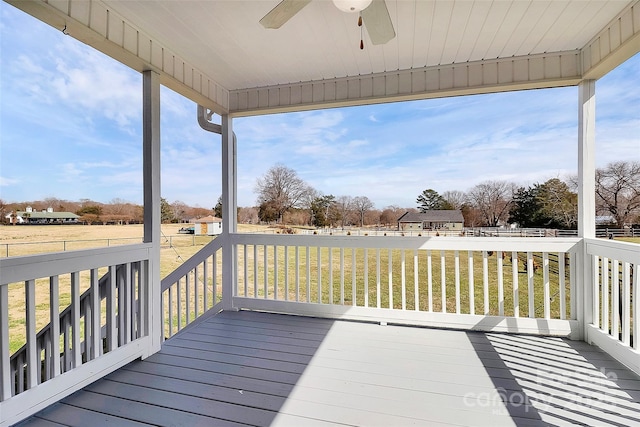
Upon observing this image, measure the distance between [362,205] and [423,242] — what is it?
75cm

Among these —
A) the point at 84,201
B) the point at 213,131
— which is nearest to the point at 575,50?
the point at 213,131

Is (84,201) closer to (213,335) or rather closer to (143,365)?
(143,365)

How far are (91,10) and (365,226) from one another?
2.82m

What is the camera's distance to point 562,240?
2848 millimetres

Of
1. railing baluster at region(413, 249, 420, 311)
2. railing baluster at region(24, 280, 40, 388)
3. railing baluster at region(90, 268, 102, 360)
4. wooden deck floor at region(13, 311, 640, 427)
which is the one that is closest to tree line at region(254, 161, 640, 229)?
railing baluster at region(413, 249, 420, 311)

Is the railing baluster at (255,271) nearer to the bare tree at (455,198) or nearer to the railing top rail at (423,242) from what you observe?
the railing top rail at (423,242)

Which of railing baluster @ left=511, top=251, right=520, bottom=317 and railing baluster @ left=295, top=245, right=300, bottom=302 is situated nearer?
railing baluster @ left=511, top=251, right=520, bottom=317

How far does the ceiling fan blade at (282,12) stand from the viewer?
67.2 inches

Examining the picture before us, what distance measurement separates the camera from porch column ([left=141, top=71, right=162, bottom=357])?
98.3 inches

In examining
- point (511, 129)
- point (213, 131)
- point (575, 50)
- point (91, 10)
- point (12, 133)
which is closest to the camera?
point (12, 133)

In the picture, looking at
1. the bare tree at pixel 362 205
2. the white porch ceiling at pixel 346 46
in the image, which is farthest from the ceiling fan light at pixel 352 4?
the bare tree at pixel 362 205

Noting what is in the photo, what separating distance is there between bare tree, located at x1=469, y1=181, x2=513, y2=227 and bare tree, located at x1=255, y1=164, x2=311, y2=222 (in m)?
1.80

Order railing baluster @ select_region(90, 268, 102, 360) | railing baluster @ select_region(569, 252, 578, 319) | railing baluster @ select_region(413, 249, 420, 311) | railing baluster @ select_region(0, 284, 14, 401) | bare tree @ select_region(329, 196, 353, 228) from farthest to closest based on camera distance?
bare tree @ select_region(329, 196, 353, 228) < railing baluster @ select_region(413, 249, 420, 311) < railing baluster @ select_region(569, 252, 578, 319) < railing baluster @ select_region(90, 268, 102, 360) < railing baluster @ select_region(0, 284, 14, 401)

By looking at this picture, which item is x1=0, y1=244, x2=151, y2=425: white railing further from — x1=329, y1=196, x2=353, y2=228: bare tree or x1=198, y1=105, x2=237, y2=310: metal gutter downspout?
x1=329, y1=196, x2=353, y2=228: bare tree
